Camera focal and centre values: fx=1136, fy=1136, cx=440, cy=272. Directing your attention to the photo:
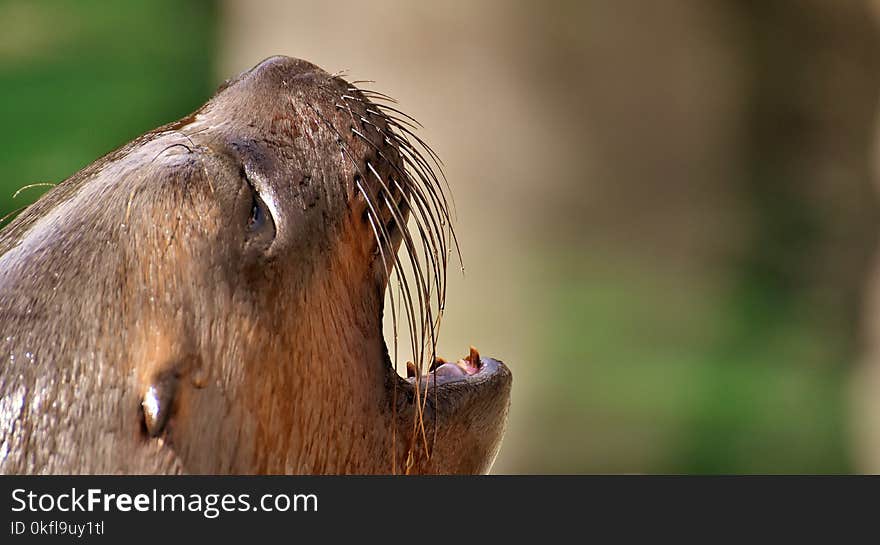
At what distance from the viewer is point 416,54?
4.62 metres

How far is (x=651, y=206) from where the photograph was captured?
521 cm

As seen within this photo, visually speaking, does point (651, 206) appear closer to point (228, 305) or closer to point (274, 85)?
point (274, 85)

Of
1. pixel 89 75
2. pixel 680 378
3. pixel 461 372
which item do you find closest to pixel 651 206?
pixel 680 378

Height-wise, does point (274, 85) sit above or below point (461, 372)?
above

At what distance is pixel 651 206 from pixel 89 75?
4.37 m

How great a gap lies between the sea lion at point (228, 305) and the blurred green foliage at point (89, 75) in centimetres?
539

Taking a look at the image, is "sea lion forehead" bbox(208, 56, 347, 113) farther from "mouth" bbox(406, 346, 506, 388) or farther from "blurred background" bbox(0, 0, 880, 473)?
"blurred background" bbox(0, 0, 880, 473)

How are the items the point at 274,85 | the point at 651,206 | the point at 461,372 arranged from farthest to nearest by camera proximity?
the point at 651,206
the point at 461,372
the point at 274,85

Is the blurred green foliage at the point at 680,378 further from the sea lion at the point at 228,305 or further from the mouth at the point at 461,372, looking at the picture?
the sea lion at the point at 228,305

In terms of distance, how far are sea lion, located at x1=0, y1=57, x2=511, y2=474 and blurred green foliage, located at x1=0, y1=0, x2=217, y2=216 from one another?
17.7ft

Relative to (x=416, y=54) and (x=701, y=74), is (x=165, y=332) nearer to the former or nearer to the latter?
(x=416, y=54)

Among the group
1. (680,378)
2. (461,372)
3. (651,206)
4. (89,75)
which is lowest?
(680,378)

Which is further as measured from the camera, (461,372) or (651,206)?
(651,206)

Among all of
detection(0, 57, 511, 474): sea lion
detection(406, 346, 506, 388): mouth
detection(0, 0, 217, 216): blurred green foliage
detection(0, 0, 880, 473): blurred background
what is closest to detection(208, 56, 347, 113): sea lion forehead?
detection(0, 57, 511, 474): sea lion
